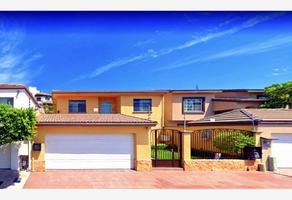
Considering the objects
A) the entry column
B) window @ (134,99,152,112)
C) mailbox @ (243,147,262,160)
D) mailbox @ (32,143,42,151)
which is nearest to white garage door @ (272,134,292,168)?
mailbox @ (243,147,262,160)

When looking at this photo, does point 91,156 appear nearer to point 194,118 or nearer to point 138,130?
point 138,130

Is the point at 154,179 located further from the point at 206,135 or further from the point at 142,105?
the point at 142,105

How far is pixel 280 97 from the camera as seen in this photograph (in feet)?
96.7

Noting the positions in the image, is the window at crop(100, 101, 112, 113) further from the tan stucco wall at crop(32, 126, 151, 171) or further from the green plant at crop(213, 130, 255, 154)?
the green plant at crop(213, 130, 255, 154)

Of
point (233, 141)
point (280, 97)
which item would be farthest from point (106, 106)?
point (280, 97)

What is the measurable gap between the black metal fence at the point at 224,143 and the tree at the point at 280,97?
10.5m

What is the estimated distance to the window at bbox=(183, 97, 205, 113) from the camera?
2981 cm

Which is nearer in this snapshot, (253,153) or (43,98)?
(253,153)

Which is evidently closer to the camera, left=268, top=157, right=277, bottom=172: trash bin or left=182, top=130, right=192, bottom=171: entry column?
left=182, top=130, right=192, bottom=171: entry column

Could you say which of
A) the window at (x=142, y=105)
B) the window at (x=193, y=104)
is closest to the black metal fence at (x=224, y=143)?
the window at (x=193, y=104)

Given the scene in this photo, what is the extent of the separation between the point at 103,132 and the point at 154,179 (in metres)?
4.15

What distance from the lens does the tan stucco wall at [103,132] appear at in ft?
53.8

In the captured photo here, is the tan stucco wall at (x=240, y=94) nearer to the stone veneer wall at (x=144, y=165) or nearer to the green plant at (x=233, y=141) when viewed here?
the green plant at (x=233, y=141)

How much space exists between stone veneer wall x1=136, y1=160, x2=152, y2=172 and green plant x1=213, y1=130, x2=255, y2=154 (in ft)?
16.5
